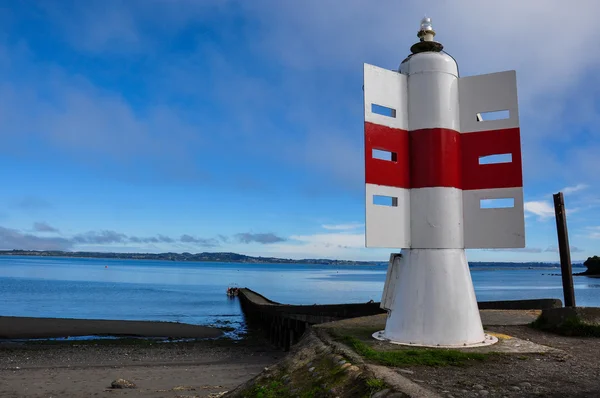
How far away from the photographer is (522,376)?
589 centimetres

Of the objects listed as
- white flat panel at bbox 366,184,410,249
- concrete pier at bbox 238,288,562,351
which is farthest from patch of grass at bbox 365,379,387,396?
concrete pier at bbox 238,288,562,351

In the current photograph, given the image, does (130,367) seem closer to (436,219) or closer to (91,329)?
(436,219)

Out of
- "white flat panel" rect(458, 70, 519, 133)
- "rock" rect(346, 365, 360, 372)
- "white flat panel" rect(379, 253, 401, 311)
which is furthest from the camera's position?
"white flat panel" rect(379, 253, 401, 311)

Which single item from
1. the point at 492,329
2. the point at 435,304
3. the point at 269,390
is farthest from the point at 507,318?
the point at 269,390

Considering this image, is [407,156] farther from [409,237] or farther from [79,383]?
[79,383]

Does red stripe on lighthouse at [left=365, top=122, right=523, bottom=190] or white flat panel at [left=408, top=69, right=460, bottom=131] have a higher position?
white flat panel at [left=408, top=69, right=460, bottom=131]

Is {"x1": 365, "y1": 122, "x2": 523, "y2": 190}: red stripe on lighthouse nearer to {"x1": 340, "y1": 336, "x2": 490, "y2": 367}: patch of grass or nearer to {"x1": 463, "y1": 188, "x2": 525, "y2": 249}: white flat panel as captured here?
{"x1": 463, "y1": 188, "x2": 525, "y2": 249}: white flat panel

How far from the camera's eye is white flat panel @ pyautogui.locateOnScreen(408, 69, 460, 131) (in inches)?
329

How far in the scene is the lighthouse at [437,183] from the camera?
795 cm

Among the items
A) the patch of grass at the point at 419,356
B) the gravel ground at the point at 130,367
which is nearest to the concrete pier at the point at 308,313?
the gravel ground at the point at 130,367

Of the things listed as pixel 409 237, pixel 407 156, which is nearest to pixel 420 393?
pixel 409 237

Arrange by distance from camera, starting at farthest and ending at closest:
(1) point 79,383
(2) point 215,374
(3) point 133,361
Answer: (3) point 133,361 → (2) point 215,374 → (1) point 79,383

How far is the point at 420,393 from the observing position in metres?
4.79

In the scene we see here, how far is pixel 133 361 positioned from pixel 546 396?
A: 16728mm
